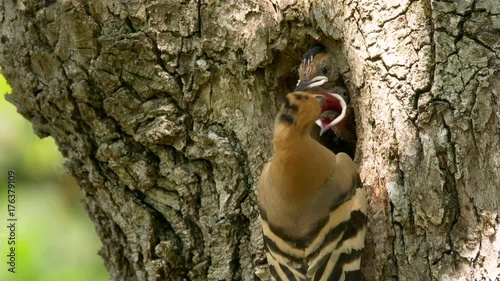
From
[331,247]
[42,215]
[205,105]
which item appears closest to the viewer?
[331,247]

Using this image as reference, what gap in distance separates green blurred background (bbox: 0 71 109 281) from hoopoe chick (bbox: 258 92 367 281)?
1.84 metres

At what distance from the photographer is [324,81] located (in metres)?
3.62

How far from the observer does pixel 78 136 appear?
3770 mm

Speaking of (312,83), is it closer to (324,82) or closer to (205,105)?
(324,82)

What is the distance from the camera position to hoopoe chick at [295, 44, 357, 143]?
360 centimetres

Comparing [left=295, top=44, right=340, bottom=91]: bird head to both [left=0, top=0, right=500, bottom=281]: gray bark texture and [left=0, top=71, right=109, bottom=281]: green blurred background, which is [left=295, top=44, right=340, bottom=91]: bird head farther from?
[left=0, top=71, right=109, bottom=281]: green blurred background

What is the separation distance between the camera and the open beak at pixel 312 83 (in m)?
3.58

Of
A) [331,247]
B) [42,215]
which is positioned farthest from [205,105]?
[42,215]

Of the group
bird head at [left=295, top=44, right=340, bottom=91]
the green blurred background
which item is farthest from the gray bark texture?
the green blurred background

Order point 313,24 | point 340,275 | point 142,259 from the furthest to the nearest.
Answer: point 142,259
point 313,24
point 340,275

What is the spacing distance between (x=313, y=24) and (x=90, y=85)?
1003mm

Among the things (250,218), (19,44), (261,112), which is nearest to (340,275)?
(250,218)

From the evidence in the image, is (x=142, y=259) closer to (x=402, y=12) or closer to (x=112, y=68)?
(x=112, y=68)

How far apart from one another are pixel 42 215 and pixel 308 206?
2.20 m
